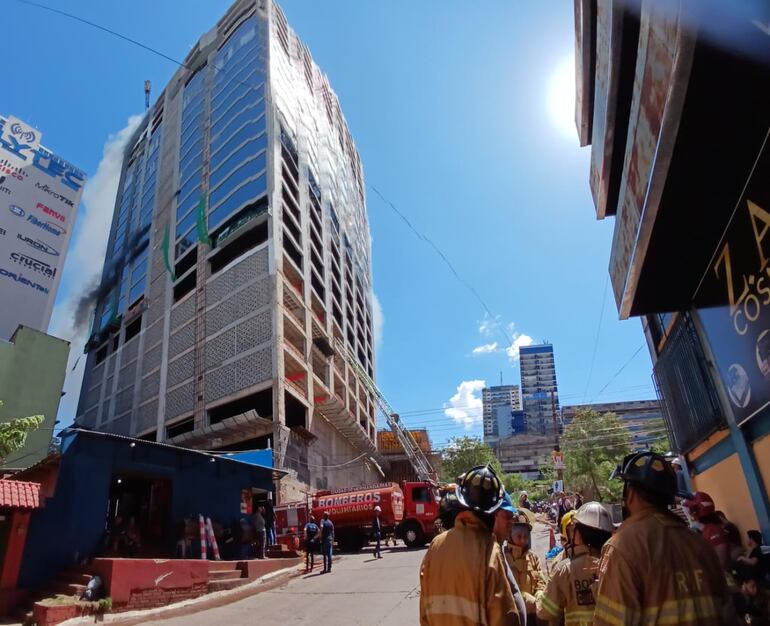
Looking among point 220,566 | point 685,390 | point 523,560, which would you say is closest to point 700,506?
point 523,560

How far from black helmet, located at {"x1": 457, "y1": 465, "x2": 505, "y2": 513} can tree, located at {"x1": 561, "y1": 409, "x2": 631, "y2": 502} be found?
3885 cm

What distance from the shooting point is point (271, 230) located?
35875 millimetres

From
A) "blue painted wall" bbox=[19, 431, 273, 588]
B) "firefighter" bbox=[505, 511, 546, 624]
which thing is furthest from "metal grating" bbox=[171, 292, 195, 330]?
"firefighter" bbox=[505, 511, 546, 624]

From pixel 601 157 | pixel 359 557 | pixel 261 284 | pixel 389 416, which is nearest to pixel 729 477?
pixel 601 157

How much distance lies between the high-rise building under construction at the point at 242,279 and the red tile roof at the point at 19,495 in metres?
19.0

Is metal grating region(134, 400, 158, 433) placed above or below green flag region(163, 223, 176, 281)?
below

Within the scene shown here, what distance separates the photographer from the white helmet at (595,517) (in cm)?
300

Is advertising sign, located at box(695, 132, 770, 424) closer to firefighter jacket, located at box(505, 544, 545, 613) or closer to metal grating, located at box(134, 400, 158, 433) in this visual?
firefighter jacket, located at box(505, 544, 545, 613)

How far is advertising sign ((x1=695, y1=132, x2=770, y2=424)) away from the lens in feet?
18.2

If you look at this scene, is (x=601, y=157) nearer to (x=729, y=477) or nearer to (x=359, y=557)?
(x=729, y=477)

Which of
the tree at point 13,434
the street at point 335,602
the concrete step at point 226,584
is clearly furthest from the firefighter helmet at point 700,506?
the tree at point 13,434

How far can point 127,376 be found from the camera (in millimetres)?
45906

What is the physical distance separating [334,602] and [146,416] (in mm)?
36885

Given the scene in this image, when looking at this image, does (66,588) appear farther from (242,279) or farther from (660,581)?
(242,279)
